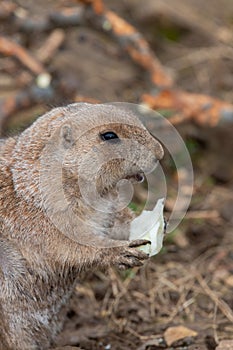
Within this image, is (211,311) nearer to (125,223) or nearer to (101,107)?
(125,223)

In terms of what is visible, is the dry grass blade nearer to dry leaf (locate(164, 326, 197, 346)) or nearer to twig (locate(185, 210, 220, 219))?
dry leaf (locate(164, 326, 197, 346))

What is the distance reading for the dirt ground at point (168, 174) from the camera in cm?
485

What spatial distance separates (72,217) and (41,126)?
59 cm

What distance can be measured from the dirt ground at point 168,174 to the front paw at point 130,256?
2.37 feet

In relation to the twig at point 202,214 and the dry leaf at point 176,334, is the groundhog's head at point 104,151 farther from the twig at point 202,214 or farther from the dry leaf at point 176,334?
the twig at point 202,214

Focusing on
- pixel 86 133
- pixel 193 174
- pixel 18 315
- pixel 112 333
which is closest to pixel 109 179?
pixel 86 133

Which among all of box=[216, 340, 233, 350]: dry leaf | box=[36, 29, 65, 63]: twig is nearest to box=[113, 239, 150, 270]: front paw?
box=[216, 340, 233, 350]: dry leaf

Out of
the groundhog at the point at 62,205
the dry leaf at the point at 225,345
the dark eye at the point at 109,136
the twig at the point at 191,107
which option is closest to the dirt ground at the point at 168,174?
the dry leaf at the point at 225,345

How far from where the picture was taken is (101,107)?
4.16 m

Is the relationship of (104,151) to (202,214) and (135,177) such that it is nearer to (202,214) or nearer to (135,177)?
(135,177)

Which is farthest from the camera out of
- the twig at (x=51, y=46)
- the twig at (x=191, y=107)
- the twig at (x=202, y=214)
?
the twig at (x=51, y=46)

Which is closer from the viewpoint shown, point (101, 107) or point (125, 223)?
point (101, 107)

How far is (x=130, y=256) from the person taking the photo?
159 inches

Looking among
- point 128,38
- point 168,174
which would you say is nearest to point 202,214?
point 168,174
